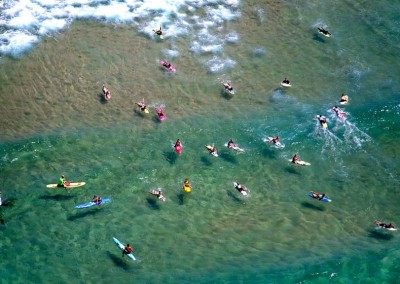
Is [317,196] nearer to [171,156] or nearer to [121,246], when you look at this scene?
[171,156]

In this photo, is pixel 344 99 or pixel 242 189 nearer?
pixel 242 189

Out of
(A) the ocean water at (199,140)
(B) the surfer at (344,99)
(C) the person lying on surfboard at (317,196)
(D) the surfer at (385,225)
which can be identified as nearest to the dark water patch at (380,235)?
(A) the ocean water at (199,140)

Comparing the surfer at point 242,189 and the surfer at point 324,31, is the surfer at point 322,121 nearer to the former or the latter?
the surfer at point 242,189

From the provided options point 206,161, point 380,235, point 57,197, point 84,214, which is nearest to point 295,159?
point 206,161

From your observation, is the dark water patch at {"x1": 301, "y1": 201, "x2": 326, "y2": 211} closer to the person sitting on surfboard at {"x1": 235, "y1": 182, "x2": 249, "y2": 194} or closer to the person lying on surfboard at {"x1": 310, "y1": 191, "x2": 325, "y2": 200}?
the person lying on surfboard at {"x1": 310, "y1": 191, "x2": 325, "y2": 200}

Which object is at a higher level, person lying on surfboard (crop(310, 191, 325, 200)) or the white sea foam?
the white sea foam

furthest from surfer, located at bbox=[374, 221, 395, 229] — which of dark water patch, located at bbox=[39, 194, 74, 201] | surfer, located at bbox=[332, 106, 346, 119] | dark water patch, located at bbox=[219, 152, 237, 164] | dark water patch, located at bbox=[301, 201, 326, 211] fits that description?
dark water patch, located at bbox=[39, 194, 74, 201]
